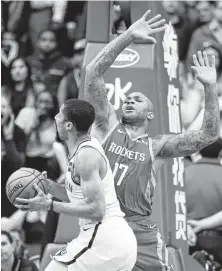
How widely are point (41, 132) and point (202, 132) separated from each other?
4438 millimetres

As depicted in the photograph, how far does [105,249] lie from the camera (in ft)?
16.2

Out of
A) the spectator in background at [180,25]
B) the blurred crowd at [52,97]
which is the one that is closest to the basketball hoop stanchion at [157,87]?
the blurred crowd at [52,97]

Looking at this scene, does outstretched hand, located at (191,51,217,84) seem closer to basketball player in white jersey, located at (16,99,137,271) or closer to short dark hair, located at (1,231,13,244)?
basketball player in white jersey, located at (16,99,137,271)

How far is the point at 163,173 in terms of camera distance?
6.85 metres

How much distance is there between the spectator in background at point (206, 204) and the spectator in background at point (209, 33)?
360 centimetres

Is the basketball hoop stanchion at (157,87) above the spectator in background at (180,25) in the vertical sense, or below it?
below

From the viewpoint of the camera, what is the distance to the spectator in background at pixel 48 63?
35.9 feet

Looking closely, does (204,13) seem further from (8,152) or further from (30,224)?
(30,224)

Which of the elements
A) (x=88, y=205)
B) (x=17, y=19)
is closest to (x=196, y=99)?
(x=17, y=19)

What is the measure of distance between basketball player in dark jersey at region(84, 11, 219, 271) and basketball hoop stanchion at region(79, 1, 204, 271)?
849 mm

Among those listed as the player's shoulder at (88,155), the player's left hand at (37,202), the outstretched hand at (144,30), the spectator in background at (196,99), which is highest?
the spectator in background at (196,99)

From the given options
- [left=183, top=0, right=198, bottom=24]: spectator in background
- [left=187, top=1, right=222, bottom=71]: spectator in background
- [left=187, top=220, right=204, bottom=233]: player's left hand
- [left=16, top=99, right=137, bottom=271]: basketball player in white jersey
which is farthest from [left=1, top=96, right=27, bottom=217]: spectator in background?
[left=16, top=99, right=137, bottom=271]: basketball player in white jersey

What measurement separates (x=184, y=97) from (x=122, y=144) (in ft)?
16.2

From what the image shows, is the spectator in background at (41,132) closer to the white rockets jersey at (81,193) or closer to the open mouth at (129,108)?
the open mouth at (129,108)
